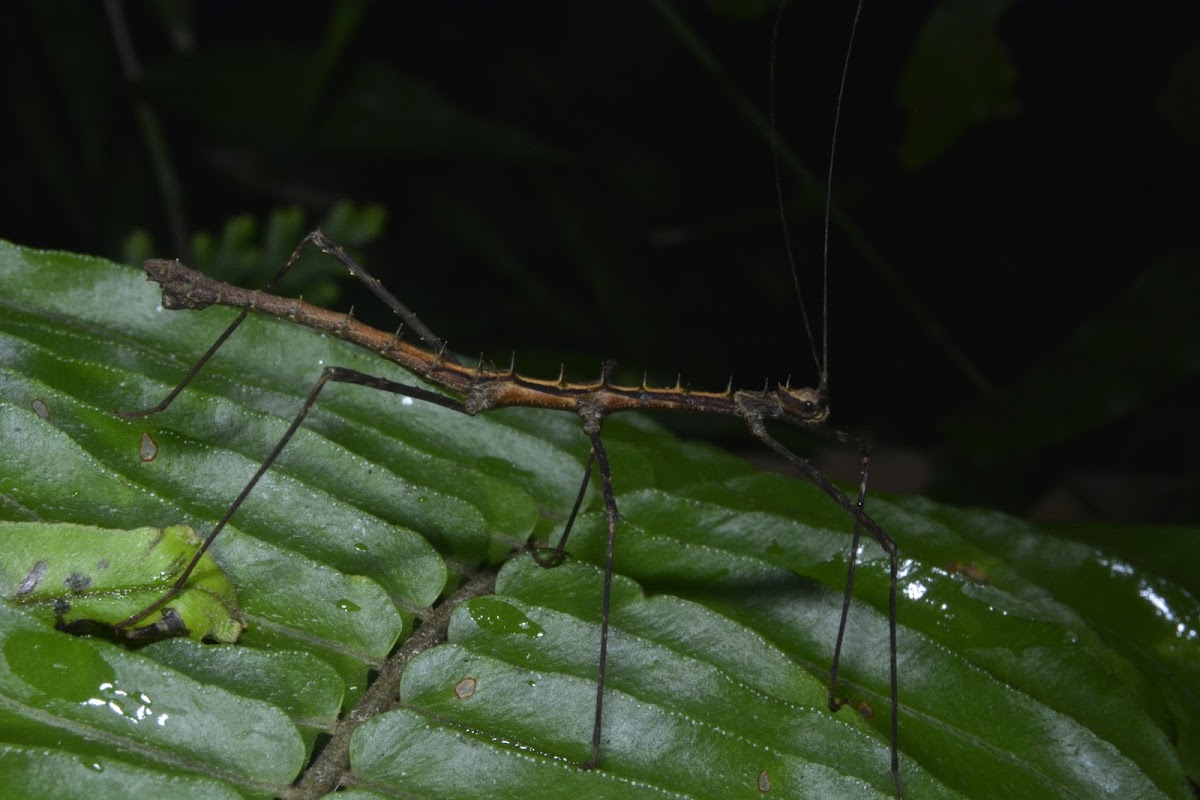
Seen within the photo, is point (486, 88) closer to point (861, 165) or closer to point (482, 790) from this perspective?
point (861, 165)

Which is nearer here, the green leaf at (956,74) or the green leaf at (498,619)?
the green leaf at (498,619)

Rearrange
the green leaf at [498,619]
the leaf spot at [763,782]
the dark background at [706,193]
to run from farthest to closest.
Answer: the dark background at [706,193], the leaf spot at [763,782], the green leaf at [498,619]

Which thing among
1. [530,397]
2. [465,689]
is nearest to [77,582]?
[465,689]

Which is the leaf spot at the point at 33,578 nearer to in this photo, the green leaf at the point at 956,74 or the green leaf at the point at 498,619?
the green leaf at the point at 498,619

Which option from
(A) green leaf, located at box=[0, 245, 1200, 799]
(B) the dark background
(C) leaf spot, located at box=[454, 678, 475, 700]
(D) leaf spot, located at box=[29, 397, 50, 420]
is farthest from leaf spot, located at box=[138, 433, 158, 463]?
(B) the dark background

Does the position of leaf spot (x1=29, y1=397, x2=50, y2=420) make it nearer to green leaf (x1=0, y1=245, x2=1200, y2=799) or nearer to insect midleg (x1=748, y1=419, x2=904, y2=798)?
green leaf (x1=0, y1=245, x2=1200, y2=799)

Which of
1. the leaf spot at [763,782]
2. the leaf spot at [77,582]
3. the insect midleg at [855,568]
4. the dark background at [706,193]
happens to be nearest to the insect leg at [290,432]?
the leaf spot at [77,582]

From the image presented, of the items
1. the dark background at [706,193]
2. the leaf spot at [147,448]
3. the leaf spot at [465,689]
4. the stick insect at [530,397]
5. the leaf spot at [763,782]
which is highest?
the dark background at [706,193]
